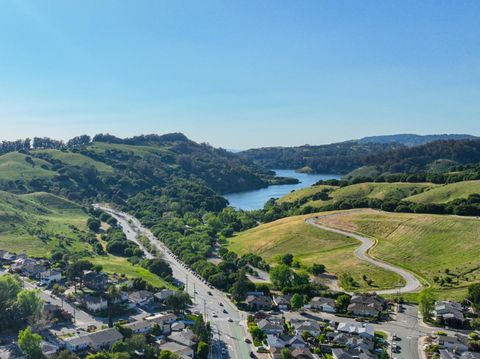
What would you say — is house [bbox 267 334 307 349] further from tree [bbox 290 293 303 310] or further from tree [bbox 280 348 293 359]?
tree [bbox 290 293 303 310]

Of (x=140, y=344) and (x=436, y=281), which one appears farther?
(x=436, y=281)

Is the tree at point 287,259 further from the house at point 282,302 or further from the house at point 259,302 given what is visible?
the house at point 259,302

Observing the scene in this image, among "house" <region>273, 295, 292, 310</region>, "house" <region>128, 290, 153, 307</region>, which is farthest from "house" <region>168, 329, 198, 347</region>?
"house" <region>273, 295, 292, 310</region>

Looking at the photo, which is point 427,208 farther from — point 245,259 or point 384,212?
point 245,259

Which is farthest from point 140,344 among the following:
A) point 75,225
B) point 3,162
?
point 3,162

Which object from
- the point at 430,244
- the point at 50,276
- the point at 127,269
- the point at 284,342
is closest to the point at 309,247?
the point at 430,244

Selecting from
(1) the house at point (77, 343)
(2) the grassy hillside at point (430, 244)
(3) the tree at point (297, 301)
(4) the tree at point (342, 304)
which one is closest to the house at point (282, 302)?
(3) the tree at point (297, 301)

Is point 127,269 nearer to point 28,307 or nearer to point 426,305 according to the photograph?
point 28,307
